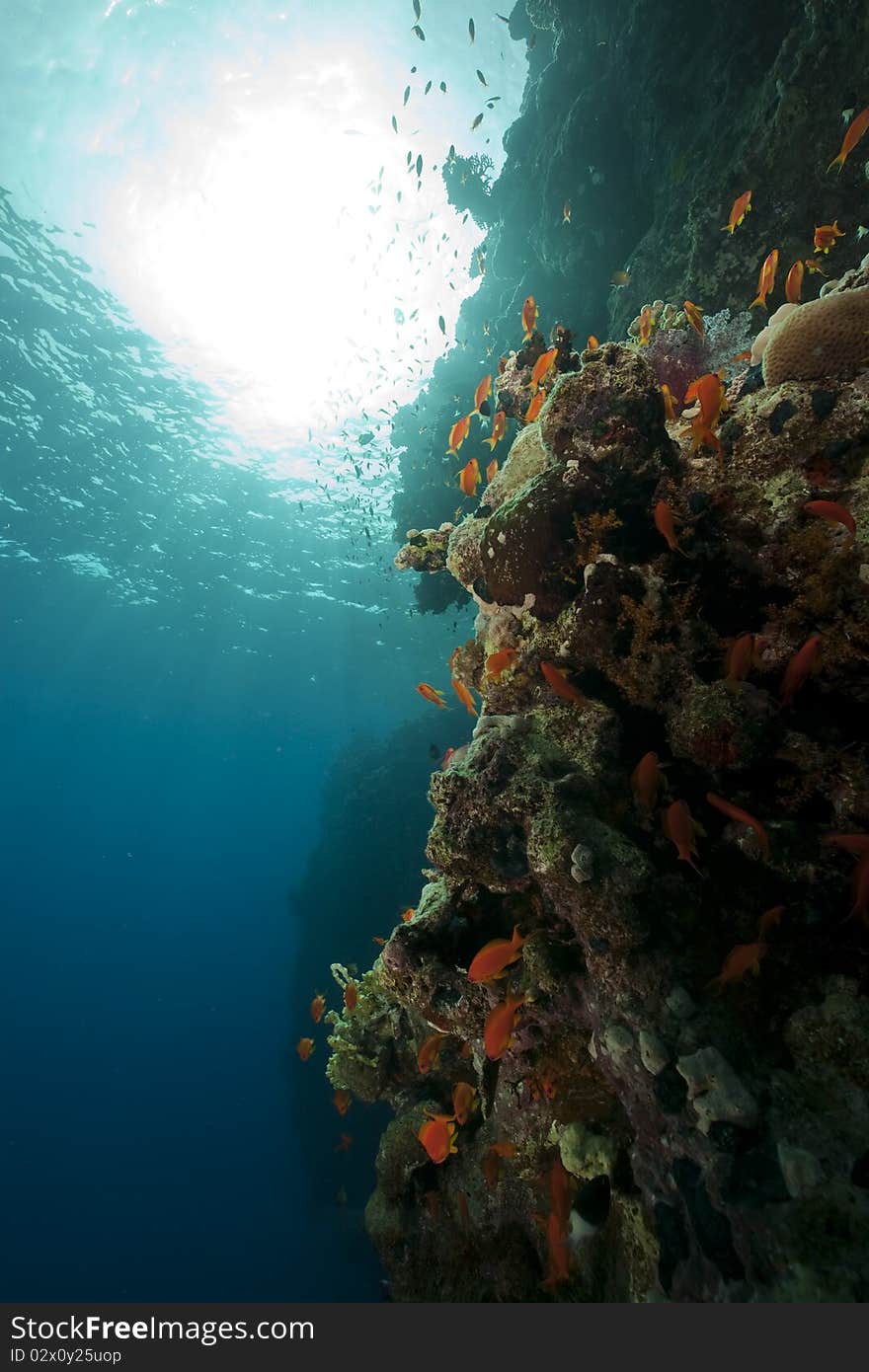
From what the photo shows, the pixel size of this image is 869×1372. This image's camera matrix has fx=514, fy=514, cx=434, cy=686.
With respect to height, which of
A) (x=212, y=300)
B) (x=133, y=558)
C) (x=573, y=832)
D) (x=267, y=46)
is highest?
(x=133, y=558)

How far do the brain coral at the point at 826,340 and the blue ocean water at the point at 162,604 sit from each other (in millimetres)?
10849

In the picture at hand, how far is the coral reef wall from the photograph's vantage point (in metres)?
7.63

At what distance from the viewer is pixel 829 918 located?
2740 millimetres

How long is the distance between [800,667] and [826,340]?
2616 mm

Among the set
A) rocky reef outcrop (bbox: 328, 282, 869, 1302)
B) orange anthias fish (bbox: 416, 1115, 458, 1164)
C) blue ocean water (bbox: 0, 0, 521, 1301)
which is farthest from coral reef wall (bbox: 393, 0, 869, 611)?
orange anthias fish (bbox: 416, 1115, 458, 1164)

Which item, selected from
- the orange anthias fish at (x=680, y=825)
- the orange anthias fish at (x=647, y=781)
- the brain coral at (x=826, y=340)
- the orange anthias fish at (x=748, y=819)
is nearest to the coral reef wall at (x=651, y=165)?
the brain coral at (x=826, y=340)

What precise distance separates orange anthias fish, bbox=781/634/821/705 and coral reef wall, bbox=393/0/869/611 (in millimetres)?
8688

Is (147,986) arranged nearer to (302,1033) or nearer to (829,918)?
(302,1033)

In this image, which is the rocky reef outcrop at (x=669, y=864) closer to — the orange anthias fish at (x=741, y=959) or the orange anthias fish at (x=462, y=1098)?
the orange anthias fish at (x=741, y=959)

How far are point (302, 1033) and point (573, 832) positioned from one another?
2254 centimetres

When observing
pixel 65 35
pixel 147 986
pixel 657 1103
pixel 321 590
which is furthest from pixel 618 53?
pixel 147 986

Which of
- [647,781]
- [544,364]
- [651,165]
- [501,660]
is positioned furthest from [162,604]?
[647,781]

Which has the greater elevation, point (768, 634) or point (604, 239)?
point (604, 239)

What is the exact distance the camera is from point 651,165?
1119 cm
